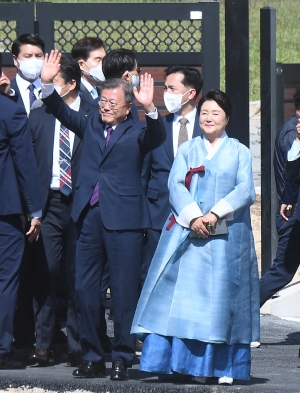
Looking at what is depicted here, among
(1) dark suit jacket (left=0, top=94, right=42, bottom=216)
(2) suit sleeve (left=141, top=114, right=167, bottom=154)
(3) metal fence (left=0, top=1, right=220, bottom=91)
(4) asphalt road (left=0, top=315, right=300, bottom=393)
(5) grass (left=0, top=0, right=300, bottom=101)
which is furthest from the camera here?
(5) grass (left=0, top=0, right=300, bottom=101)

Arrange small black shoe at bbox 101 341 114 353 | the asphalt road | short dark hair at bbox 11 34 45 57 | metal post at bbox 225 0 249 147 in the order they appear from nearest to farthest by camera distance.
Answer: the asphalt road < small black shoe at bbox 101 341 114 353 < short dark hair at bbox 11 34 45 57 < metal post at bbox 225 0 249 147

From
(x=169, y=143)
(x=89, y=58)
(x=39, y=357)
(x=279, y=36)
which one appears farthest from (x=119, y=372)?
(x=279, y=36)

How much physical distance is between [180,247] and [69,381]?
38.4 inches

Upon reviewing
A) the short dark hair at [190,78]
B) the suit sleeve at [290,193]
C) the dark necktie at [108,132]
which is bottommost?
the suit sleeve at [290,193]

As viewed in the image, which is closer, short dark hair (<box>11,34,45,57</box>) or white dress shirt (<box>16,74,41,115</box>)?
white dress shirt (<box>16,74,41,115</box>)

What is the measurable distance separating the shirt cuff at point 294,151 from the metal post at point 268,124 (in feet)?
5.05

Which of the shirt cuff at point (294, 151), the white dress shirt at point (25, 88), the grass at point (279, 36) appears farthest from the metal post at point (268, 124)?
the grass at point (279, 36)

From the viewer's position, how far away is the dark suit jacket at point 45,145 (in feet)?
20.3

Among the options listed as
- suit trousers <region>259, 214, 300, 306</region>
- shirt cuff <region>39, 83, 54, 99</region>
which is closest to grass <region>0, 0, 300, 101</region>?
suit trousers <region>259, 214, 300, 306</region>

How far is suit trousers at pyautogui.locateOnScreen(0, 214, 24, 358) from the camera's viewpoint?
5805mm

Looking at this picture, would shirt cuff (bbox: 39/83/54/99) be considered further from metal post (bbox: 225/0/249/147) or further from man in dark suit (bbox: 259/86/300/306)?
metal post (bbox: 225/0/249/147)

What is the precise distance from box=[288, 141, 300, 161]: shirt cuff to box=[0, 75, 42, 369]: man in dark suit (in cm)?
177

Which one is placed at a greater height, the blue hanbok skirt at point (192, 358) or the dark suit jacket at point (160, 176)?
the dark suit jacket at point (160, 176)

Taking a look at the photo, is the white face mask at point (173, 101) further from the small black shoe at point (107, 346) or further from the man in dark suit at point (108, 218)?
the small black shoe at point (107, 346)
